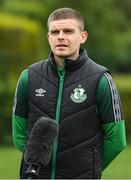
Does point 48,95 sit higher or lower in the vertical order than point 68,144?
higher

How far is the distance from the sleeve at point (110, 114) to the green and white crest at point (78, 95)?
0.11 metres

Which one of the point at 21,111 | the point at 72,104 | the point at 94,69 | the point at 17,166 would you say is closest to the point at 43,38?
the point at 17,166

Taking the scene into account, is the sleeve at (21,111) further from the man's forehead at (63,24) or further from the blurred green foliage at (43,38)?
the blurred green foliage at (43,38)

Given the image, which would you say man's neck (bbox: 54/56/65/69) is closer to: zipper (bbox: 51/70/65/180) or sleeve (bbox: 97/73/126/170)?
zipper (bbox: 51/70/65/180)

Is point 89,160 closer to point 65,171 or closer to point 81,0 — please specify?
point 65,171

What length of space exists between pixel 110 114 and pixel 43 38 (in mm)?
22504

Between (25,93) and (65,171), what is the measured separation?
0.66 metres

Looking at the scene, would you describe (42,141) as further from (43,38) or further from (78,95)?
(43,38)

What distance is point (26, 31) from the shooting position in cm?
1973

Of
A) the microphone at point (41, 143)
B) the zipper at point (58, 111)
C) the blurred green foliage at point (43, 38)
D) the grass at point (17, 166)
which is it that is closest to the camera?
the microphone at point (41, 143)

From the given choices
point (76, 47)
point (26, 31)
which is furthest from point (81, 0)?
point (76, 47)

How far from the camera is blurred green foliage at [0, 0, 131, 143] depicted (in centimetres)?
1848

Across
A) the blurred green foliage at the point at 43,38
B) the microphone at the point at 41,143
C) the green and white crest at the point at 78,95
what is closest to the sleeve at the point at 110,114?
the green and white crest at the point at 78,95

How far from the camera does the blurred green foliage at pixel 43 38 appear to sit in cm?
1848
